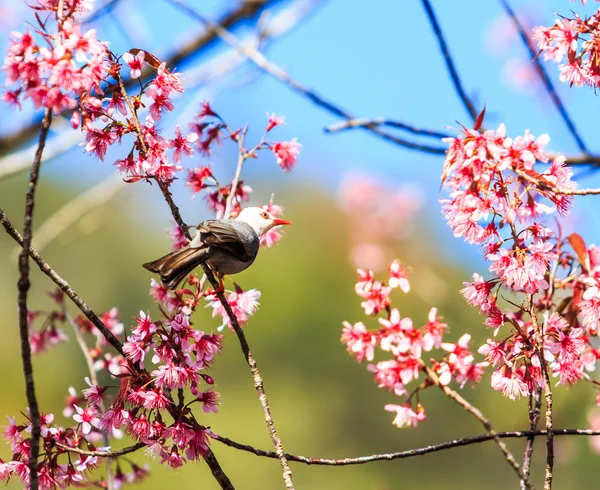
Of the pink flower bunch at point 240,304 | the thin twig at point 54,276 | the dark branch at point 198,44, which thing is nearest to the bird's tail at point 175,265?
the pink flower bunch at point 240,304

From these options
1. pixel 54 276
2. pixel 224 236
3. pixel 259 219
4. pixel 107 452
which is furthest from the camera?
pixel 259 219

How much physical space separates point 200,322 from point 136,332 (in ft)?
41.7

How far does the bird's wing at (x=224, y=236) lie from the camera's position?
7.09ft

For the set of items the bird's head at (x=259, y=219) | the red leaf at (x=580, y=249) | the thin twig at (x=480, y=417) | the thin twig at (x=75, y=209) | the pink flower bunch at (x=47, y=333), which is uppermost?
the thin twig at (x=75, y=209)

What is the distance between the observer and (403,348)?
1.65 meters

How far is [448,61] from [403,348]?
3.80 ft

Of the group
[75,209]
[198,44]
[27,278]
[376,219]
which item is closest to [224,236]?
[27,278]

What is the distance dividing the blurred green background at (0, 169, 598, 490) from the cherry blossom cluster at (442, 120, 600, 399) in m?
9.21

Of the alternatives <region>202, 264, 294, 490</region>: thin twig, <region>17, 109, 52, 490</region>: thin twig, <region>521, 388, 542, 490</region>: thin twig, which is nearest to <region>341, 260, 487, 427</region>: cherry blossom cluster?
<region>521, 388, 542, 490</region>: thin twig

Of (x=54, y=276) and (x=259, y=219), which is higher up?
(x=259, y=219)

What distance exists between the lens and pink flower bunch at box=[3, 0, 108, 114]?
1.40 metres

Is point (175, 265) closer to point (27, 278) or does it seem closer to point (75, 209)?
point (27, 278)

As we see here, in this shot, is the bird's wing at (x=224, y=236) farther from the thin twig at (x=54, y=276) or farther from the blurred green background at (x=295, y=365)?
the blurred green background at (x=295, y=365)

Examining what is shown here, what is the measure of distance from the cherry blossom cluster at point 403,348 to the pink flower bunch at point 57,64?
83 centimetres
